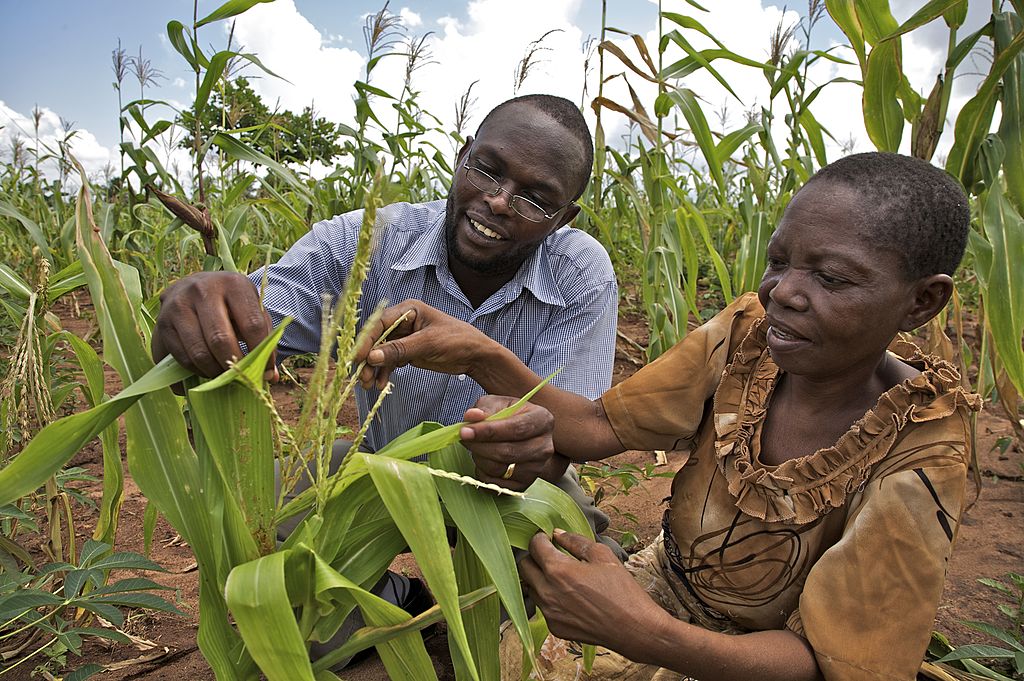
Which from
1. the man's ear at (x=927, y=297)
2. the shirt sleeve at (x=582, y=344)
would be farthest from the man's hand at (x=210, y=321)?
the man's ear at (x=927, y=297)

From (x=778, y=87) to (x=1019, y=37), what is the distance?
2.85 feet

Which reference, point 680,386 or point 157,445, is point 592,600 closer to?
point 680,386

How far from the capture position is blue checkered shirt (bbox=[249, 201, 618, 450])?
5.69ft

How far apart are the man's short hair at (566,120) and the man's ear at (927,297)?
80 cm

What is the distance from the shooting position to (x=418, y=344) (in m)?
1.18

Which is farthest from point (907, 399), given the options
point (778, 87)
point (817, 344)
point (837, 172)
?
point (778, 87)

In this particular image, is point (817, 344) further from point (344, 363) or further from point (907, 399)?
point (344, 363)

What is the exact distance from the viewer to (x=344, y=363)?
2.49 ft

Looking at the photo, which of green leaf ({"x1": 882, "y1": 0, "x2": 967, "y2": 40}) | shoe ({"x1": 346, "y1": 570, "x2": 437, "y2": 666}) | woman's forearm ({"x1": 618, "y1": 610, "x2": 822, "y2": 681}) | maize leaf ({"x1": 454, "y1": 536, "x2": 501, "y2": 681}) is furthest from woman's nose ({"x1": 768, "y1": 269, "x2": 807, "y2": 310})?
shoe ({"x1": 346, "y1": 570, "x2": 437, "y2": 666})

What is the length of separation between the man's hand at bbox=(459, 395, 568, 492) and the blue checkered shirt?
59 cm

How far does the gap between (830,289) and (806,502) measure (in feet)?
1.21

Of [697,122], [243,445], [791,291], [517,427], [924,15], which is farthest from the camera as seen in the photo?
[697,122]

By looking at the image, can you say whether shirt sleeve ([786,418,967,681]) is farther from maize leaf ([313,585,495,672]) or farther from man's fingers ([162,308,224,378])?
man's fingers ([162,308,224,378])

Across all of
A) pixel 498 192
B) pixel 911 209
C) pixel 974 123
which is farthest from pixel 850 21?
pixel 498 192
